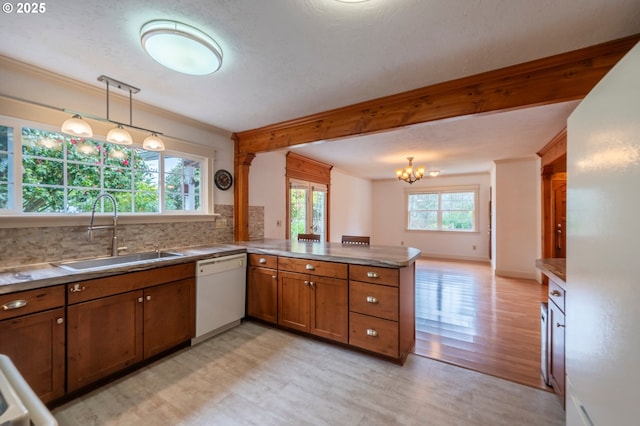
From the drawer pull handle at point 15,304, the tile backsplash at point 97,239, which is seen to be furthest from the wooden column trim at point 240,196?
the drawer pull handle at point 15,304

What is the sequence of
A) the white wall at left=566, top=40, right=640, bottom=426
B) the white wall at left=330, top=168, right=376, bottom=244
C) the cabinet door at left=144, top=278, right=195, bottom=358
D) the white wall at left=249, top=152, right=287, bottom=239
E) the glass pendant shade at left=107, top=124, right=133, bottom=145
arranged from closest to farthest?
1. the white wall at left=566, top=40, right=640, bottom=426
2. the glass pendant shade at left=107, top=124, right=133, bottom=145
3. the cabinet door at left=144, top=278, right=195, bottom=358
4. the white wall at left=249, top=152, right=287, bottom=239
5. the white wall at left=330, top=168, right=376, bottom=244

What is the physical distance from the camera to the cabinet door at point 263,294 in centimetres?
286

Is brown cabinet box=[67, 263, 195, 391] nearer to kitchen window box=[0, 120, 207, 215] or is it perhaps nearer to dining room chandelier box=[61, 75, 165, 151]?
kitchen window box=[0, 120, 207, 215]

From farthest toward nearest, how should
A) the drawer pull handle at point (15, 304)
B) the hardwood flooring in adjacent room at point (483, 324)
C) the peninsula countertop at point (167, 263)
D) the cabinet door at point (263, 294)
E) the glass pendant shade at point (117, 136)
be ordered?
the cabinet door at point (263, 294)
the hardwood flooring in adjacent room at point (483, 324)
the glass pendant shade at point (117, 136)
the peninsula countertop at point (167, 263)
the drawer pull handle at point (15, 304)

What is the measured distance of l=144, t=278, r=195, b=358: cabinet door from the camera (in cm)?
216

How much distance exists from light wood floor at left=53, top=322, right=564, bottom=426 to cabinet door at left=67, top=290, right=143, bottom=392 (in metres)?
0.16

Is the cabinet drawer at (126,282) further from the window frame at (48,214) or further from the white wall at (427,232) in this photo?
the white wall at (427,232)

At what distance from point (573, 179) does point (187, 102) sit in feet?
9.77

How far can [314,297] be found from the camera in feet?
8.53

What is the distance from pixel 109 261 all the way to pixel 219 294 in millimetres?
1025

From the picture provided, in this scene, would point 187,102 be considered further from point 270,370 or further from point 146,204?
point 270,370

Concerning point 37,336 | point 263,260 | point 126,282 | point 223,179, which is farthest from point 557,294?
point 223,179

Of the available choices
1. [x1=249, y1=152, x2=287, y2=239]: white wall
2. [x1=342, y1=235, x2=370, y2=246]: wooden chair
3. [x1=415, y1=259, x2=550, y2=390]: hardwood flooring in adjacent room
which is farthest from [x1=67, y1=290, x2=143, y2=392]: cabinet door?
[x1=415, y1=259, x2=550, y2=390]: hardwood flooring in adjacent room

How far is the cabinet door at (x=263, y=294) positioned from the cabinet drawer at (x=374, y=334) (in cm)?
93
